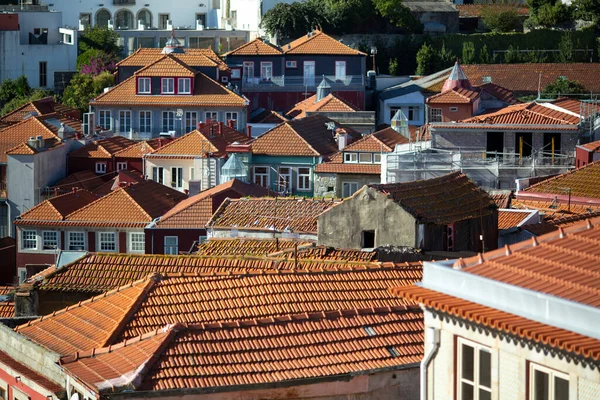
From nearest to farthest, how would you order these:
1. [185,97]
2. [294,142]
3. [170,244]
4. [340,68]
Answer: [170,244], [294,142], [185,97], [340,68]

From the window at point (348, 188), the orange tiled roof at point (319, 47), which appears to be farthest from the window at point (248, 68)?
the window at point (348, 188)

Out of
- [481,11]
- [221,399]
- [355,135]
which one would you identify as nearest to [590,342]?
[221,399]

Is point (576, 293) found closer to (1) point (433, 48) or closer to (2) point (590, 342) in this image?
(2) point (590, 342)

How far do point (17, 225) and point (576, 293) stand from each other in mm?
37913

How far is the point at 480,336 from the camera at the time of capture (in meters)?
17.2

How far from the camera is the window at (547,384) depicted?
16.3 meters

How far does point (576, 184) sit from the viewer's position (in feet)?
145

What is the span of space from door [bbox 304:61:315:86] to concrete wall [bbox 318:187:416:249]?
49.4 metres

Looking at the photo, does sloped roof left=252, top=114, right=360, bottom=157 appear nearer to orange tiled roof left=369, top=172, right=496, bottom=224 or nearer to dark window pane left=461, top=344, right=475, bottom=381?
orange tiled roof left=369, top=172, right=496, bottom=224

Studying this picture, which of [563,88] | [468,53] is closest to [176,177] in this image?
[563,88]

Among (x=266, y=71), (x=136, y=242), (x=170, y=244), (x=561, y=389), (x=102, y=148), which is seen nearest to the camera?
(x=561, y=389)

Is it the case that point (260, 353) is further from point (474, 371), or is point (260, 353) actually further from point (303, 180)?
point (303, 180)

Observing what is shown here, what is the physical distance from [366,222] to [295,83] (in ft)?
165

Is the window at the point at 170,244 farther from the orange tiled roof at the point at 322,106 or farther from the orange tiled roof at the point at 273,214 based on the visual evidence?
the orange tiled roof at the point at 322,106
